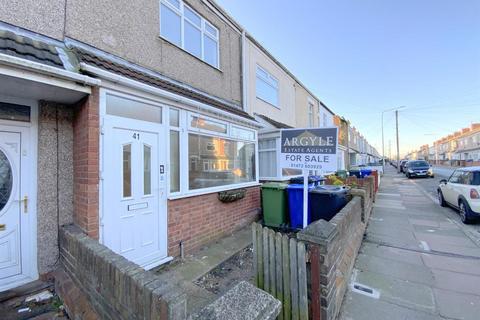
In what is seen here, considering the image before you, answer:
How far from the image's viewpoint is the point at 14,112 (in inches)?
125

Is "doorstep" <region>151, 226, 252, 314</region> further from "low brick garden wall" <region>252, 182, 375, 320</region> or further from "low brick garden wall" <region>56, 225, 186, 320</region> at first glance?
"low brick garden wall" <region>56, 225, 186, 320</region>

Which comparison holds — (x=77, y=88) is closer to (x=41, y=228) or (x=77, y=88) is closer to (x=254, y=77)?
(x=41, y=228)

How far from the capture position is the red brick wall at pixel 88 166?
322cm

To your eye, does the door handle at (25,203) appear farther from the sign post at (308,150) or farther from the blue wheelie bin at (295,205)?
the blue wheelie bin at (295,205)

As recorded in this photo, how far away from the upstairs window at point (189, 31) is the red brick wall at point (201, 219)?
381cm

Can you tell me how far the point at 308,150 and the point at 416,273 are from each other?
2754 mm

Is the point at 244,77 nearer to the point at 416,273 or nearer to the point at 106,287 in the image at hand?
the point at 416,273

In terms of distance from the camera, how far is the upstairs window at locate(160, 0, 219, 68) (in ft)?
18.2

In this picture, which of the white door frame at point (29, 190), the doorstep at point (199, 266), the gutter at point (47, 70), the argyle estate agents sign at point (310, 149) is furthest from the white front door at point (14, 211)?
the argyle estate agents sign at point (310, 149)

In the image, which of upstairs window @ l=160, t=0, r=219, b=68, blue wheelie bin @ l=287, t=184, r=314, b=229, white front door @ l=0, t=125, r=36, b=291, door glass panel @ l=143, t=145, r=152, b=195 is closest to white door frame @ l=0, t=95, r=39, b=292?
white front door @ l=0, t=125, r=36, b=291

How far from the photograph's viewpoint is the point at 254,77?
29.9ft

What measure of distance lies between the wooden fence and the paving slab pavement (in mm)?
853

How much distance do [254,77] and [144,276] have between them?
8.37 meters

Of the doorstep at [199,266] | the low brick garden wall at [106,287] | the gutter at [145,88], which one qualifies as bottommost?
the doorstep at [199,266]
